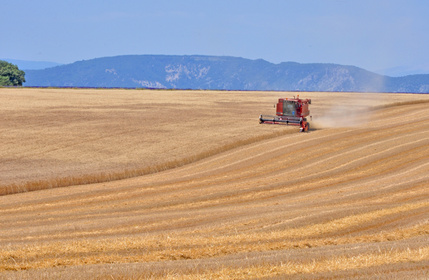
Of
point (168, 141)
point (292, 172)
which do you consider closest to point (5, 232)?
point (292, 172)

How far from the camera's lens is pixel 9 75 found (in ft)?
504

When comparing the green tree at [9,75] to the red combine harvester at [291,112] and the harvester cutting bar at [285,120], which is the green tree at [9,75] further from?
the red combine harvester at [291,112]

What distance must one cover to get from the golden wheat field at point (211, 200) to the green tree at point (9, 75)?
100123mm

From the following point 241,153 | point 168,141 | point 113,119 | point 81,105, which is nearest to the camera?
point 241,153

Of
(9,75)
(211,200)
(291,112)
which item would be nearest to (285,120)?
(291,112)

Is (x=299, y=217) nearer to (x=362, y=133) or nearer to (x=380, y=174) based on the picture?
(x=380, y=174)

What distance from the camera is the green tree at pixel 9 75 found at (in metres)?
149

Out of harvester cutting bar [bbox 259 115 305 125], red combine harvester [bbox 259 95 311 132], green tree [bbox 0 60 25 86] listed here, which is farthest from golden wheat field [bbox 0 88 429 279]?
green tree [bbox 0 60 25 86]

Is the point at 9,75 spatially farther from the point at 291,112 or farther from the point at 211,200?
the point at 211,200

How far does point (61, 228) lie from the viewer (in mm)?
19266

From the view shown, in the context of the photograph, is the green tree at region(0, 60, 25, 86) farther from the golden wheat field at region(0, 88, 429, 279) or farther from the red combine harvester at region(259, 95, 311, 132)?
the red combine harvester at region(259, 95, 311, 132)

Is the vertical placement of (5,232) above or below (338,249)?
below

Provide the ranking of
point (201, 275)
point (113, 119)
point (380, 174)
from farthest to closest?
point (113, 119)
point (380, 174)
point (201, 275)

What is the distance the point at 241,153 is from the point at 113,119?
76.1 ft
